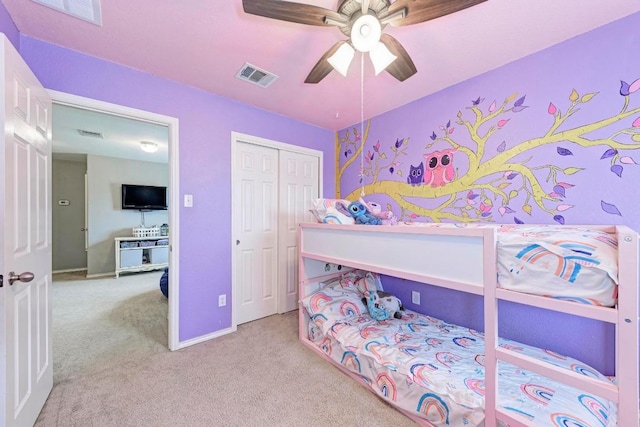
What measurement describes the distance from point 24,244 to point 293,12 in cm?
176

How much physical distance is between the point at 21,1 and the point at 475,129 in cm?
310

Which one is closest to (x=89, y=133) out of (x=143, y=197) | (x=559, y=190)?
(x=143, y=197)

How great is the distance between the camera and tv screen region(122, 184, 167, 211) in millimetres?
5164

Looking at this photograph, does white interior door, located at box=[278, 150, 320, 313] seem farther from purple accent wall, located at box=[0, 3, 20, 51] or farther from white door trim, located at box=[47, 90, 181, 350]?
purple accent wall, located at box=[0, 3, 20, 51]

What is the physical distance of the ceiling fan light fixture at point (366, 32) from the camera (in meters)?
1.21

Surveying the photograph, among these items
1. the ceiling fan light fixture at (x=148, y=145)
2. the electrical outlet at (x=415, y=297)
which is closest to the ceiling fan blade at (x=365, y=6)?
the electrical outlet at (x=415, y=297)

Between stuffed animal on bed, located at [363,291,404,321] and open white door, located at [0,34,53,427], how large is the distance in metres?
2.14

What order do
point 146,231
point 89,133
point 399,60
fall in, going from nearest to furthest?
point 399,60
point 89,133
point 146,231

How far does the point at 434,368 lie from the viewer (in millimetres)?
1469

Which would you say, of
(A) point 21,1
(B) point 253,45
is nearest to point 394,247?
(B) point 253,45

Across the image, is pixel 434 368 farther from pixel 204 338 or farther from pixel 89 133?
pixel 89 133

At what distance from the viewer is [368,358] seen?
1.67 metres

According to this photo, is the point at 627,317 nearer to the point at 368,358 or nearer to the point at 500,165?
the point at 368,358

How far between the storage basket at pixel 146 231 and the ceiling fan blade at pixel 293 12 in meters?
5.32
